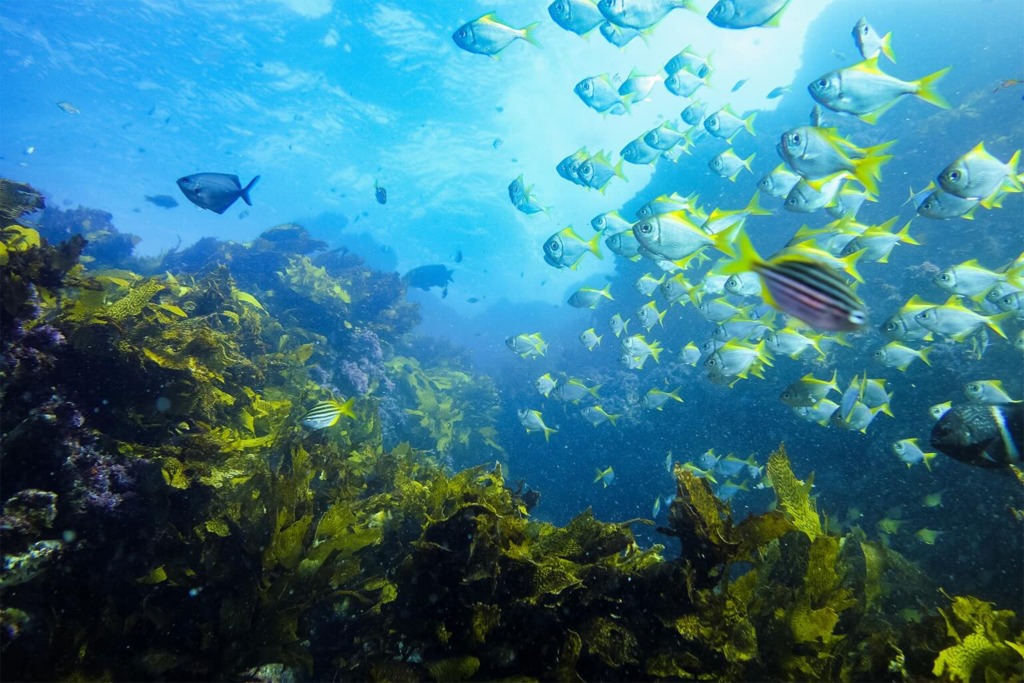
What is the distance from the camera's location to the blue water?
8664 millimetres

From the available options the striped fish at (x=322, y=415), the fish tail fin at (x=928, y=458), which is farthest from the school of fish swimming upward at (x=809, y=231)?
the striped fish at (x=322, y=415)

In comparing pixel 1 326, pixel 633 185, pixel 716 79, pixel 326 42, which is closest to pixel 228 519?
pixel 1 326

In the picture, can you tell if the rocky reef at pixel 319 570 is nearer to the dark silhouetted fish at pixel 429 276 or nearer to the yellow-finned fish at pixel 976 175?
the yellow-finned fish at pixel 976 175

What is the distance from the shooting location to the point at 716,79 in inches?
1164

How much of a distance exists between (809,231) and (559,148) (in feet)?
111

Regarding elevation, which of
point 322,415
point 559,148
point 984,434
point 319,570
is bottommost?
point 559,148

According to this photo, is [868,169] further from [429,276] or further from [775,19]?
[429,276]

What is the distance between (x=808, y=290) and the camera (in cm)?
A: 177

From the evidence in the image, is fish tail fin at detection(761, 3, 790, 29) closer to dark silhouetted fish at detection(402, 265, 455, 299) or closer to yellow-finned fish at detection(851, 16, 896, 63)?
yellow-finned fish at detection(851, 16, 896, 63)

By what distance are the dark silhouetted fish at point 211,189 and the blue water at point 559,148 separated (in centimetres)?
429

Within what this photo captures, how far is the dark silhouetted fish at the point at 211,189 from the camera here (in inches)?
193

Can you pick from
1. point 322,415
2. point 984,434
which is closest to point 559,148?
point 322,415

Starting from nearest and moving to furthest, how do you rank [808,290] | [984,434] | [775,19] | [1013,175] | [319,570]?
[808,290] → [319,570] → [984,434] → [1013,175] → [775,19]

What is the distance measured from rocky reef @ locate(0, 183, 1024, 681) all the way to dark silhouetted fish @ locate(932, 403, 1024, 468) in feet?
3.56
